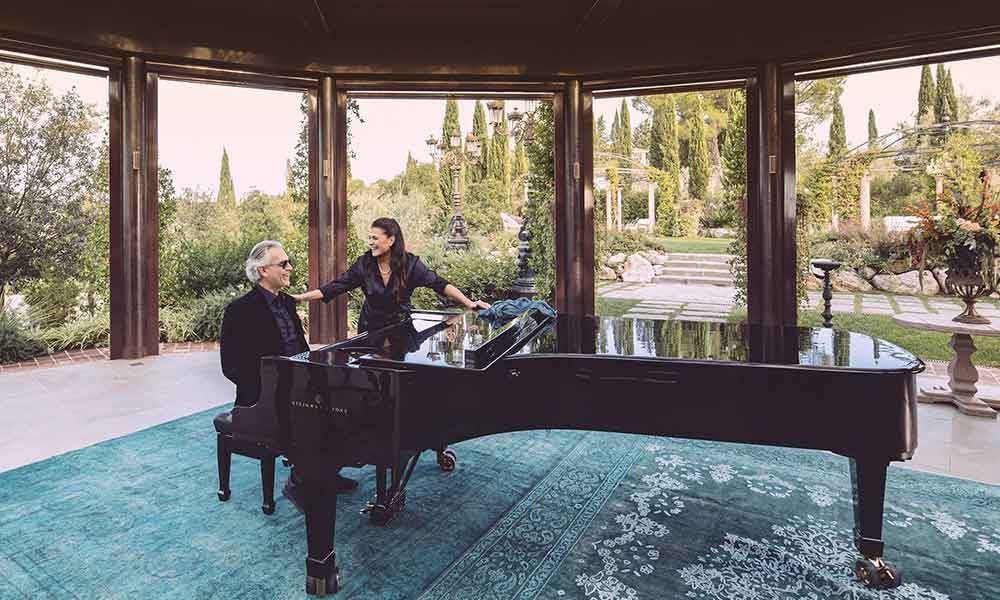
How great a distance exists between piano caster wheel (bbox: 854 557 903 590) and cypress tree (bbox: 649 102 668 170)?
454cm

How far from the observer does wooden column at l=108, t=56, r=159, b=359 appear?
5.71 m

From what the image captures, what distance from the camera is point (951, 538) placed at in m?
2.44

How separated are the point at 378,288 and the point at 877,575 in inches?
110

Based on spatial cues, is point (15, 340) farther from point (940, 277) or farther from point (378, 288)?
point (940, 277)

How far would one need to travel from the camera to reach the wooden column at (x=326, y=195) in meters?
6.26

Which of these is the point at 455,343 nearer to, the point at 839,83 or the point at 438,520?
the point at 438,520

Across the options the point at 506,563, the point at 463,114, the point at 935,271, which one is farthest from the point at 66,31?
the point at 935,271

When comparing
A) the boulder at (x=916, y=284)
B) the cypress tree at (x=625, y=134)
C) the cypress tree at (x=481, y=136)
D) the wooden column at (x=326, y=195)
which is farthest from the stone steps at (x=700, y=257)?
the wooden column at (x=326, y=195)

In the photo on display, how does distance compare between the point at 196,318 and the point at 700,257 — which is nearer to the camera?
the point at 700,257

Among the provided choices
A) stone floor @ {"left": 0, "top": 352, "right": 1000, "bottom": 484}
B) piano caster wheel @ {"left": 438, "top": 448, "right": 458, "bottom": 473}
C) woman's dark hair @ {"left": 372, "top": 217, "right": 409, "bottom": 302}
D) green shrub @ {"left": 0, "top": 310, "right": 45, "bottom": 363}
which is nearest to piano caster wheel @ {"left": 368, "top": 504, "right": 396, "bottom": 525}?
piano caster wheel @ {"left": 438, "top": 448, "right": 458, "bottom": 473}

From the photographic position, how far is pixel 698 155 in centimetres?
581

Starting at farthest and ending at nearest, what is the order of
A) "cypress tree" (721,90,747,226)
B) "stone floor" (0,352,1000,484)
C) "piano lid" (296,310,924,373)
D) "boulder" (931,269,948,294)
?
"cypress tree" (721,90,747,226), "boulder" (931,269,948,294), "stone floor" (0,352,1000,484), "piano lid" (296,310,924,373)

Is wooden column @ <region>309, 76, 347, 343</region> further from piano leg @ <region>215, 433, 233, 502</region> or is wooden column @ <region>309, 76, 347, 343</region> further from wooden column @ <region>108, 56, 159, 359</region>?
piano leg @ <region>215, 433, 233, 502</region>

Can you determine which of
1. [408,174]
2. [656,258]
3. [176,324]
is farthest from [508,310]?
[176,324]
